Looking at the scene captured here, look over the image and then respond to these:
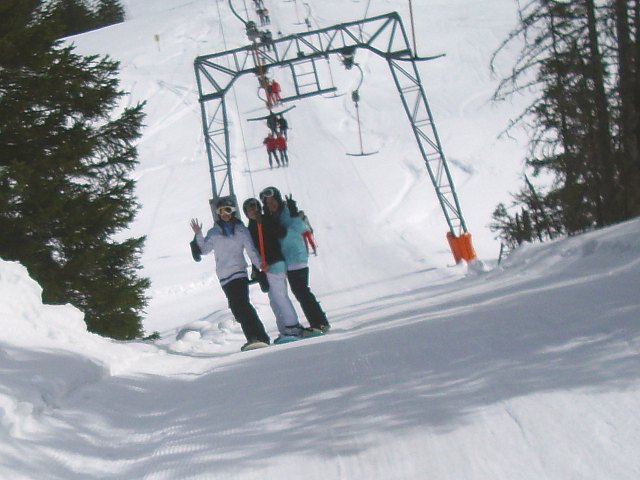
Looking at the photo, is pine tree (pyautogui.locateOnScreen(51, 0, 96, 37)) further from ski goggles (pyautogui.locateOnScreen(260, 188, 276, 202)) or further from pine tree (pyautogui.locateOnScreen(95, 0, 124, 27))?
ski goggles (pyautogui.locateOnScreen(260, 188, 276, 202))

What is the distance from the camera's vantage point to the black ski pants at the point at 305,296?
39.0ft

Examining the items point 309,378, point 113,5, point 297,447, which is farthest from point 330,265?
point 113,5

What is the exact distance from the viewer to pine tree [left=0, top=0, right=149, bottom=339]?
563 inches

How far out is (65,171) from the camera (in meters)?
14.7

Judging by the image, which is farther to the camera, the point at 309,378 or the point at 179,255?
the point at 179,255

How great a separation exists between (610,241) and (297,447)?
7.35 meters

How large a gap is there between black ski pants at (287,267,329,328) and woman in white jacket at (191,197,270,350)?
1.62ft

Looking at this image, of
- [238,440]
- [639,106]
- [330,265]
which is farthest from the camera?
[330,265]

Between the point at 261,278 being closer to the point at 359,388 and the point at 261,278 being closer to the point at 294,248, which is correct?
the point at 294,248

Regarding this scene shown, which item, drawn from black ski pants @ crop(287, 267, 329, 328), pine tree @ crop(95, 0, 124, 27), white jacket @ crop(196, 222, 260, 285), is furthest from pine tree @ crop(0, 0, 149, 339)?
pine tree @ crop(95, 0, 124, 27)

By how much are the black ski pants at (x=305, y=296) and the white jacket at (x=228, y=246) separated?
0.73 metres

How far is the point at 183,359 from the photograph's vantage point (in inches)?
420

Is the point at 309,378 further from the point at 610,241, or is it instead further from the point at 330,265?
the point at 330,265

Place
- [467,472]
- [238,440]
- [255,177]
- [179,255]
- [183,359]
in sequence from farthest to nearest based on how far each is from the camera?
[255,177] < [179,255] < [183,359] < [238,440] < [467,472]
